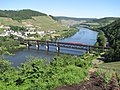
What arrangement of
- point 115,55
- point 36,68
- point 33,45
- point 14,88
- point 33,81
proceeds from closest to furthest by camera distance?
point 14,88
point 33,81
point 36,68
point 115,55
point 33,45

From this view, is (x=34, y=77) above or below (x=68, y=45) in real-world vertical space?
above

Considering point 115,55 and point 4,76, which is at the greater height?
point 4,76

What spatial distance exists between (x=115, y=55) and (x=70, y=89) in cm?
4636

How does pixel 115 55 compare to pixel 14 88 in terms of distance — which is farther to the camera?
pixel 115 55

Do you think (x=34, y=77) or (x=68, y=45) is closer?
(x=34, y=77)

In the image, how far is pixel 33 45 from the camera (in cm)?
12019

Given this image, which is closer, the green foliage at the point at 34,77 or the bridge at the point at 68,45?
the green foliage at the point at 34,77

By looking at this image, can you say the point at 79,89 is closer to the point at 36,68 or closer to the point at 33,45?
the point at 36,68

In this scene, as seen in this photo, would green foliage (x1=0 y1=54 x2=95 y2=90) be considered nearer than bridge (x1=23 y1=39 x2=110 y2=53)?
Yes

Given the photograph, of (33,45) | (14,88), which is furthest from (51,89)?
(33,45)

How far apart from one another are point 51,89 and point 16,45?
8641 centimetres

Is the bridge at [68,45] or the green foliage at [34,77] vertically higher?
the green foliage at [34,77]

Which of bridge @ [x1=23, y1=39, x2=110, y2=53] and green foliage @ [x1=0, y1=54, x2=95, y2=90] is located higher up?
green foliage @ [x1=0, y1=54, x2=95, y2=90]

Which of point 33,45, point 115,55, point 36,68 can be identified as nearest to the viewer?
point 36,68
